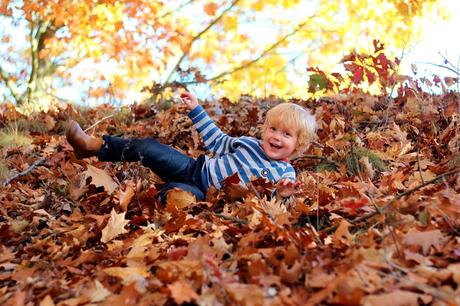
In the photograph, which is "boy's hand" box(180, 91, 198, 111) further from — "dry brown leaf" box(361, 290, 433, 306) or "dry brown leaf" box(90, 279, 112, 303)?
"dry brown leaf" box(361, 290, 433, 306)

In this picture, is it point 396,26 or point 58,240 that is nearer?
point 58,240

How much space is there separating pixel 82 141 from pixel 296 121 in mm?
1498

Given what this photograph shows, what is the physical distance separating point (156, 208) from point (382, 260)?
1.55m

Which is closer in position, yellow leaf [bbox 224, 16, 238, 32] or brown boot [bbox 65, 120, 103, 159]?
brown boot [bbox 65, 120, 103, 159]

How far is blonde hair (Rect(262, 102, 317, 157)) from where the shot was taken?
394cm

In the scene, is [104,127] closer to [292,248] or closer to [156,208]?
[156,208]

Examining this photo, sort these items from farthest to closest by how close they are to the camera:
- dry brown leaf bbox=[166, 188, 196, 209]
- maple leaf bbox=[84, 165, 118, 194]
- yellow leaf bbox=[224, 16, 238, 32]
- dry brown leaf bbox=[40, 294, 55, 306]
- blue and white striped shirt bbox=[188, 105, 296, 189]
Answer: yellow leaf bbox=[224, 16, 238, 32], blue and white striped shirt bbox=[188, 105, 296, 189], maple leaf bbox=[84, 165, 118, 194], dry brown leaf bbox=[166, 188, 196, 209], dry brown leaf bbox=[40, 294, 55, 306]

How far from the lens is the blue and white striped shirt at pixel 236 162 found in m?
3.86

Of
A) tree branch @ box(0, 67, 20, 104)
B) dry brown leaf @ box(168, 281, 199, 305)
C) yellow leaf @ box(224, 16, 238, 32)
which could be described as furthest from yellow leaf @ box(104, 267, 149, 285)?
yellow leaf @ box(224, 16, 238, 32)

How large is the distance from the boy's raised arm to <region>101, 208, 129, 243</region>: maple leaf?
127cm

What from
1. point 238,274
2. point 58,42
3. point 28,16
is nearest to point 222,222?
point 238,274

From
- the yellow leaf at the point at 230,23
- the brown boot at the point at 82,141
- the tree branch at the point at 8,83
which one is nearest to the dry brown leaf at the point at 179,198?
the brown boot at the point at 82,141

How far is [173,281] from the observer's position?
7.41 feet

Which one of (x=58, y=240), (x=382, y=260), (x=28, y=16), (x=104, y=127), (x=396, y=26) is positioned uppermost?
(x=28, y=16)
